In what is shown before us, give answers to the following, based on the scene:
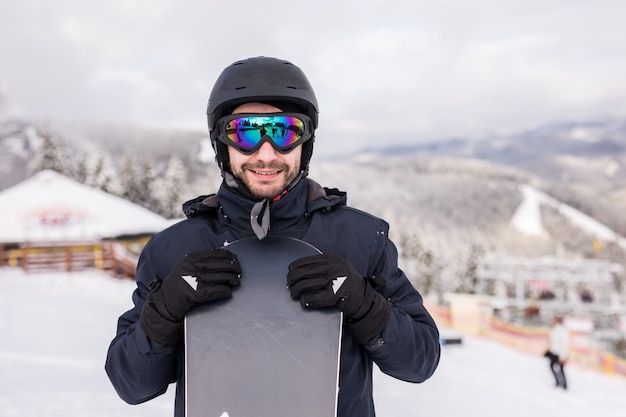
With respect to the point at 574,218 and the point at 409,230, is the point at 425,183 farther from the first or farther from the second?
the point at 409,230

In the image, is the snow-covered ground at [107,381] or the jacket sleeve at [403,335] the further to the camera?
the snow-covered ground at [107,381]

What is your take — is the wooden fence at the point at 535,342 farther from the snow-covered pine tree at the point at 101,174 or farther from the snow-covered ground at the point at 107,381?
the snow-covered pine tree at the point at 101,174

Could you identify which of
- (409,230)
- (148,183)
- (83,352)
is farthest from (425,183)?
(83,352)

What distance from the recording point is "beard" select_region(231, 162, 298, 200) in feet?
5.40

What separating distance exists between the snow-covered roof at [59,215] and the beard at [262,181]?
22.4m

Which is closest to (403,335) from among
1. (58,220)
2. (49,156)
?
(58,220)

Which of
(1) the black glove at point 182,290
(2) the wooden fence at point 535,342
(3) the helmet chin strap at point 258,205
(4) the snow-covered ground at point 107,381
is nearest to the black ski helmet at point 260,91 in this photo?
(3) the helmet chin strap at point 258,205

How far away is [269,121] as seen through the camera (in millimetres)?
1688

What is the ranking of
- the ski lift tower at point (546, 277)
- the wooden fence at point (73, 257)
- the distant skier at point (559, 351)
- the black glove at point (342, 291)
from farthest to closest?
the ski lift tower at point (546, 277) < the wooden fence at point (73, 257) < the distant skier at point (559, 351) < the black glove at point (342, 291)

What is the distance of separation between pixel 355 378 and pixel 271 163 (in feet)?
2.47

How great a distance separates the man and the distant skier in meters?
8.85

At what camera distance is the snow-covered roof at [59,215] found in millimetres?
21312

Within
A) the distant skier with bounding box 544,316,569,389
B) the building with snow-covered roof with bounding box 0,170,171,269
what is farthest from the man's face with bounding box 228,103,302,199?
the building with snow-covered roof with bounding box 0,170,171,269

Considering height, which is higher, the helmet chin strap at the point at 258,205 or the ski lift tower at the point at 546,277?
the helmet chin strap at the point at 258,205
